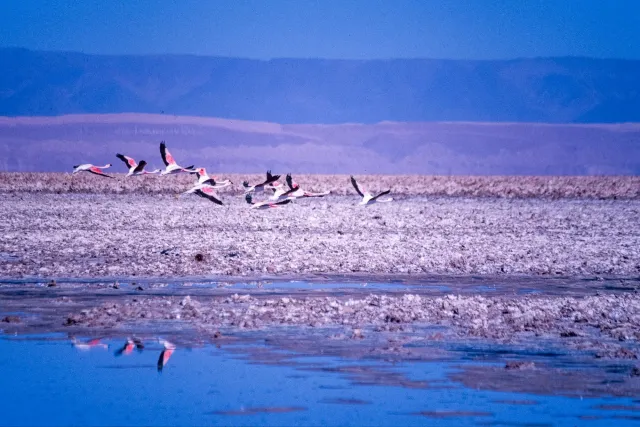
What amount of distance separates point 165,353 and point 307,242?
476 inches

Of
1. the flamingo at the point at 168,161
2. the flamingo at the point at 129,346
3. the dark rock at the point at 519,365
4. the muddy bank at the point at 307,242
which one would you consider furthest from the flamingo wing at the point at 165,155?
the dark rock at the point at 519,365

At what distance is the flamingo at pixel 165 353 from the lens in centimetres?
1032

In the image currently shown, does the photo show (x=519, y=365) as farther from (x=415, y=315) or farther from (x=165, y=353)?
(x=165, y=353)

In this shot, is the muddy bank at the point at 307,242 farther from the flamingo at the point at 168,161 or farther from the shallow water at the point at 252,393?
the shallow water at the point at 252,393

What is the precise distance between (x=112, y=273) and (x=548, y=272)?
310 inches

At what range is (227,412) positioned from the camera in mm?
8531

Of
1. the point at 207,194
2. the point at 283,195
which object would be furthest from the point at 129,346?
the point at 283,195

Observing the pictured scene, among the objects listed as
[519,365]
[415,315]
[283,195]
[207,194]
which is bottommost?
[519,365]

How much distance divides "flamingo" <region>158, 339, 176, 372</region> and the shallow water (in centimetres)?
7

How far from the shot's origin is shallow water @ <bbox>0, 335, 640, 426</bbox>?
834cm

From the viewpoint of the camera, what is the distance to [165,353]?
1081 centimetres

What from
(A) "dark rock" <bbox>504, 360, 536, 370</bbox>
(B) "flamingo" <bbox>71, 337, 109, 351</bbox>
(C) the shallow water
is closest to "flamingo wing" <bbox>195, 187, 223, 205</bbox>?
(B) "flamingo" <bbox>71, 337, 109, 351</bbox>

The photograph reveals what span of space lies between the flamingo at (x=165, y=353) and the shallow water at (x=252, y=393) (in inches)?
2.6

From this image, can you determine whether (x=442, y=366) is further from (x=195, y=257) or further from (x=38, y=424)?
(x=195, y=257)
